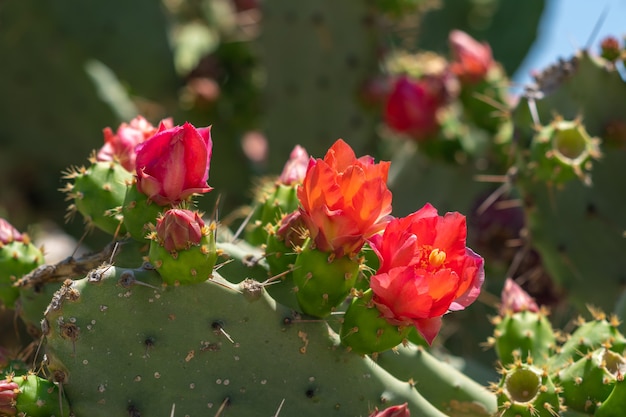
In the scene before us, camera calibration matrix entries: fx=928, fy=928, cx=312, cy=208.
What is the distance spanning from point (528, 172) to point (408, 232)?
0.93 metres

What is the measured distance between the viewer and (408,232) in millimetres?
1462

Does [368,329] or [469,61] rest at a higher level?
[368,329]

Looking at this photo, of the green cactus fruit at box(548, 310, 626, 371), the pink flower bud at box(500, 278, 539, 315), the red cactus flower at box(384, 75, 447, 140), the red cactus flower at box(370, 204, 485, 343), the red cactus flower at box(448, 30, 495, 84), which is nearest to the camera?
the red cactus flower at box(370, 204, 485, 343)

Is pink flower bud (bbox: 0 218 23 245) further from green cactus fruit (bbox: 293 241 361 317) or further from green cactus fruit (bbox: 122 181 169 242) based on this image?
green cactus fruit (bbox: 293 241 361 317)

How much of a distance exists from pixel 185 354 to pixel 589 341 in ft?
2.57

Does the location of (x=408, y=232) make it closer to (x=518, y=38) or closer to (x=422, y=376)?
(x=422, y=376)

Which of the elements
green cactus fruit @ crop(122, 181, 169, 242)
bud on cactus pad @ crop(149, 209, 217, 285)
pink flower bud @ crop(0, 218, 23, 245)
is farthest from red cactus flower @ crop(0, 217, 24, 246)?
bud on cactus pad @ crop(149, 209, 217, 285)

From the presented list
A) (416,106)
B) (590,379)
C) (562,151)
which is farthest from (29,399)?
(416,106)

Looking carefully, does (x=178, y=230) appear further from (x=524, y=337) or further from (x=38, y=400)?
(x=524, y=337)

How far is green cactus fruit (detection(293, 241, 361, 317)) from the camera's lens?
152cm

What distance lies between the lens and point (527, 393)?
1664 mm

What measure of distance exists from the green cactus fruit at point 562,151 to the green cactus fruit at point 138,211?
1.01m

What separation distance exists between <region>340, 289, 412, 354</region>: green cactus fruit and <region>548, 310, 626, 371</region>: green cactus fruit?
398mm

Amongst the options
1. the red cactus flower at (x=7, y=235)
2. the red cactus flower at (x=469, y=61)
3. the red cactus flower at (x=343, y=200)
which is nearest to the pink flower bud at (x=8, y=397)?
the red cactus flower at (x=7, y=235)
